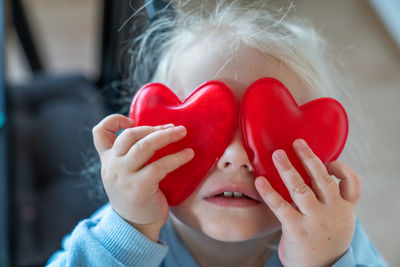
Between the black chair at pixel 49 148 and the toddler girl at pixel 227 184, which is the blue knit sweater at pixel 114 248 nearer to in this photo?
the toddler girl at pixel 227 184

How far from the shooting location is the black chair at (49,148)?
977mm

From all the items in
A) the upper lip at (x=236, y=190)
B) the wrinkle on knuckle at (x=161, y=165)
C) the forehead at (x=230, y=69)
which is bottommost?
the upper lip at (x=236, y=190)

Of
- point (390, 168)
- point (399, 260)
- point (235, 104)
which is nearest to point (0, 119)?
point (235, 104)

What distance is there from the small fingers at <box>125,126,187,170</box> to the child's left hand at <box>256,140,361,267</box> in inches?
4.8

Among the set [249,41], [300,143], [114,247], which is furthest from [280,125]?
[114,247]

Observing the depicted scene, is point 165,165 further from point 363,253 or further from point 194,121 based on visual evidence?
point 363,253

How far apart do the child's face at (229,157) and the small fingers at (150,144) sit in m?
0.07

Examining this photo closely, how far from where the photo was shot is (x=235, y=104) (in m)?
0.58

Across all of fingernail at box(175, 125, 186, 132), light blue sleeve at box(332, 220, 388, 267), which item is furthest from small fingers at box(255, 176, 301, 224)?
light blue sleeve at box(332, 220, 388, 267)

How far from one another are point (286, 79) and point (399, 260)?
856mm

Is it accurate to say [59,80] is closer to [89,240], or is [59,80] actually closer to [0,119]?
[0,119]

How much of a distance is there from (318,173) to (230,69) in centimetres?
18

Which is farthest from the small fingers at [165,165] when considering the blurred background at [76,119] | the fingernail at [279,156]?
the blurred background at [76,119]

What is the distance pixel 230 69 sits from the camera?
61 centimetres
